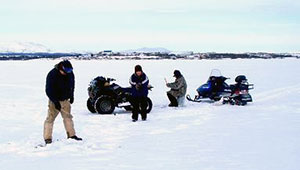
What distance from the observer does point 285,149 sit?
24.5 feet

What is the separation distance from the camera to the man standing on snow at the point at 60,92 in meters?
7.81

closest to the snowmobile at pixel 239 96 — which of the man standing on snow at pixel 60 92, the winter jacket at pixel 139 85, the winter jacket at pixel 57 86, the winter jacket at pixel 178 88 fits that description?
the winter jacket at pixel 178 88

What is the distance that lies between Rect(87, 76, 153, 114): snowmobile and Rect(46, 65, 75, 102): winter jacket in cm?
417

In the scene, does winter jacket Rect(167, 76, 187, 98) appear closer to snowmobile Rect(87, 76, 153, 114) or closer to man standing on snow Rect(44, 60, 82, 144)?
snowmobile Rect(87, 76, 153, 114)

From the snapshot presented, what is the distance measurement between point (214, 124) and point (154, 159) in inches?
149

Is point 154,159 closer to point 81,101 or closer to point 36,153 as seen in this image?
point 36,153

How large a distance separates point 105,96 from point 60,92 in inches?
174

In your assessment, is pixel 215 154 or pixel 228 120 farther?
pixel 228 120

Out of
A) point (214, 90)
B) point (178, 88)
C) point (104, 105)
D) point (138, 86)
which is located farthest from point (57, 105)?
point (214, 90)

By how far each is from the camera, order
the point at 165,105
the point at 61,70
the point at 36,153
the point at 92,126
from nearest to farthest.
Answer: the point at 36,153
the point at 61,70
the point at 92,126
the point at 165,105

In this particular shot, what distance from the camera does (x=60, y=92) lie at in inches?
311

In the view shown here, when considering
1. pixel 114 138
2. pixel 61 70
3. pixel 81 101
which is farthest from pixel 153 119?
pixel 81 101

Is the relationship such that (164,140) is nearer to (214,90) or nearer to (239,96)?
(239,96)

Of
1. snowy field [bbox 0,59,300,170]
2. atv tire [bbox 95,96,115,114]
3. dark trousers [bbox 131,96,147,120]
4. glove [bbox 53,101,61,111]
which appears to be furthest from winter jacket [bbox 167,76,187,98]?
glove [bbox 53,101,61,111]
